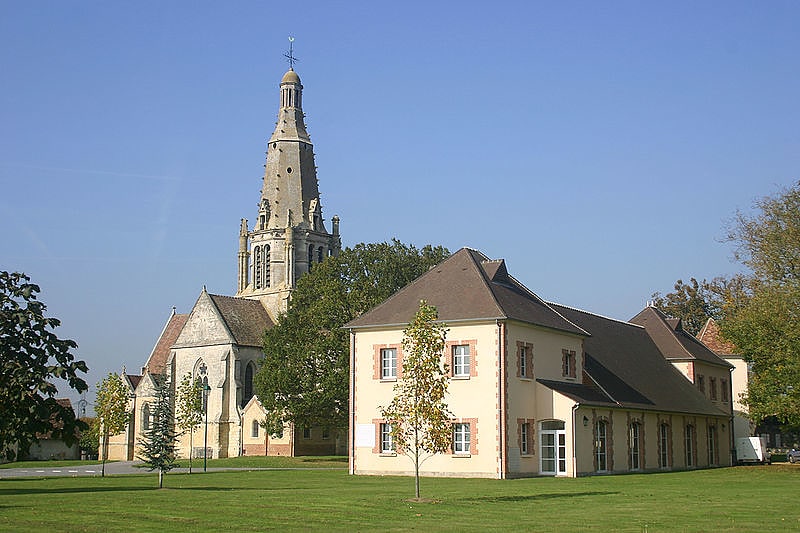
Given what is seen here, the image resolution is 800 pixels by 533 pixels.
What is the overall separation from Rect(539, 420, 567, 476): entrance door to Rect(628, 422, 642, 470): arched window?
219 inches

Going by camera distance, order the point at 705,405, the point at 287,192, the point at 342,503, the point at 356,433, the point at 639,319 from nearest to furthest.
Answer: the point at 342,503
the point at 356,433
the point at 705,405
the point at 639,319
the point at 287,192

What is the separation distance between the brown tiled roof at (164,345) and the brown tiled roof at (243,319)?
9394 mm

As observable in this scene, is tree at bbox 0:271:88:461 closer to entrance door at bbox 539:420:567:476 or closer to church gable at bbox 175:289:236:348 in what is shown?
entrance door at bbox 539:420:567:476

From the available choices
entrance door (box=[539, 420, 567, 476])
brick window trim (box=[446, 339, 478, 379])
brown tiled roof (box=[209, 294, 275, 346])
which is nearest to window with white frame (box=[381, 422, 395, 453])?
brick window trim (box=[446, 339, 478, 379])

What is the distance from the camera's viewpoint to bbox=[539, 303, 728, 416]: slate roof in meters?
43.6

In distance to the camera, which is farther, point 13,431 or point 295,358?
point 295,358

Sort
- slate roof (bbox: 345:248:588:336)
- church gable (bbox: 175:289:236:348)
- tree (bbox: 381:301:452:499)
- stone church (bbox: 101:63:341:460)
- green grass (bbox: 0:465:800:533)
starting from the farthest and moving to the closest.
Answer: church gable (bbox: 175:289:236:348)
stone church (bbox: 101:63:341:460)
slate roof (bbox: 345:248:588:336)
tree (bbox: 381:301:452:499)
green grass (bbox: 0:465:800:533)

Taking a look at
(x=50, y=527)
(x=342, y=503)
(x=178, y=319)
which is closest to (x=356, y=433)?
(x=342, y=503)

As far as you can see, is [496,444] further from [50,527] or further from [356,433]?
[50,527]

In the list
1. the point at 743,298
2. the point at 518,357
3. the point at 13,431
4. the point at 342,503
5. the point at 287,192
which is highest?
the point at 287,192

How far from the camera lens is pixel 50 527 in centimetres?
1731

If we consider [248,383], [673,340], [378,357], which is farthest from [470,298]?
[248,383]

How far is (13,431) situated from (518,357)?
31.1 meters

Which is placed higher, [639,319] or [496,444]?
[639,319]
